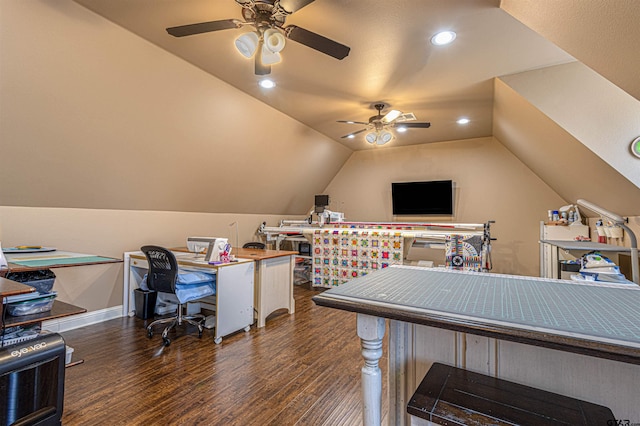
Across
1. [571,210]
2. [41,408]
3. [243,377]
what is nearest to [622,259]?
[571,210]

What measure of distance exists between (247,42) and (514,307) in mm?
1915

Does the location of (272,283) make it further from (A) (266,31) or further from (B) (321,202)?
(B) (321,202)

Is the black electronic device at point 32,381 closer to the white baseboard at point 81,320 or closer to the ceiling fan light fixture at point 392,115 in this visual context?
the white baseboard at point 81,320

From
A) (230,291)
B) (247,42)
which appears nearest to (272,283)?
(230,291)

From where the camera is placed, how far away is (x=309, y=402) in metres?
1.94

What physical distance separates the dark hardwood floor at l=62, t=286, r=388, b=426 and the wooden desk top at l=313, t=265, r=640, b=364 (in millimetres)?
1092

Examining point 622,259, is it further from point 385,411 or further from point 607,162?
point 385,411

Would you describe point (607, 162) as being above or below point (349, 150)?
below

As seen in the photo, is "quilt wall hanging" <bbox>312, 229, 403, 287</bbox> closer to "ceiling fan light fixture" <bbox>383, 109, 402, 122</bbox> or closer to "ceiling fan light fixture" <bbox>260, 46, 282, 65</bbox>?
"ceiling fan light fixture" <bbox>383, 109, 402, 122</bbox>

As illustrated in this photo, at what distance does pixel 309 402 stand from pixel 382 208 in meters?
4.94

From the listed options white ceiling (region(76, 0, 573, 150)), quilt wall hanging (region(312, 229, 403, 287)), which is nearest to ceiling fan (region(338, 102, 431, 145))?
white ceiling (region(76, 0, 573, 150))

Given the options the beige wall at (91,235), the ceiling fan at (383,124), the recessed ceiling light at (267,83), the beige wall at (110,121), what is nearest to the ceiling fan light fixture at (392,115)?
the ceiling fan at (383,124)

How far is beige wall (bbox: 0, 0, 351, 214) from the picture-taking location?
213 cm

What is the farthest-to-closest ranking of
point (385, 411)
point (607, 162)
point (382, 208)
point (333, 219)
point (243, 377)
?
point (382, 208)
point (333, 219)
point (607, 162)
point (243, 377)
point (385, 411)
